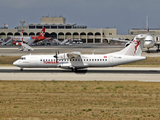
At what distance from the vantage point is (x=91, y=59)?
3800 cm

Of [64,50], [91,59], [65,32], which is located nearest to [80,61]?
[91,59]

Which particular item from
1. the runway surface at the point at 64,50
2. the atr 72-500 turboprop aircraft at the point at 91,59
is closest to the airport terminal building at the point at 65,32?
the runway surface at the point at 64,50

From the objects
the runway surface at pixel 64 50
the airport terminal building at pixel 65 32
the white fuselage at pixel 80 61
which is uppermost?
the airport terminal building at pixel 65 32

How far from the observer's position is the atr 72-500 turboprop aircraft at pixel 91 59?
3734cm

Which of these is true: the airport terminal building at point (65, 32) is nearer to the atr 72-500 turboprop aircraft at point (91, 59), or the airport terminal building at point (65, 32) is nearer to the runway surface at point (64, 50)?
the runway surface at point (64, 50)

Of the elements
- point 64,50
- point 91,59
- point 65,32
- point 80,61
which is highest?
point 65,32

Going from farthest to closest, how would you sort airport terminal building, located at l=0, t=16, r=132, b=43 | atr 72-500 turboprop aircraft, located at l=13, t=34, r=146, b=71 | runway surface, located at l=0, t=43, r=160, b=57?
airport terminal building, located at l=0, t=16, r=132, b=43 < runway surface, located at l=0, t=43, r=160, b=57 < atr 72-500 turboprop aircraft, located at l=13, t=34, r=146, b=71

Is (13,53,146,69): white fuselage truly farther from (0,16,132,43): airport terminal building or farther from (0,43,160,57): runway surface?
(0,16,132,43): airport terminal building

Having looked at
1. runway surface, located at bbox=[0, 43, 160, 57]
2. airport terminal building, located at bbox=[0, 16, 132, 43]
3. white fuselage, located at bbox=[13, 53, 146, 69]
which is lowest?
white fuselage, located at bbox=[13, 53, 146, 69]

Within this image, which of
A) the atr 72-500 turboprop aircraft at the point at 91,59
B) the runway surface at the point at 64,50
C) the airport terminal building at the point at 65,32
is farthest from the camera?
the airport terminal building at the point at 65,32

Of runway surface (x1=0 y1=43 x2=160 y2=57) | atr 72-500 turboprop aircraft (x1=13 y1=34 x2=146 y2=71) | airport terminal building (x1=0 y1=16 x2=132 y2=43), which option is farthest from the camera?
airport terminal building (x1=0 y1=16 x2=132 y2=43)

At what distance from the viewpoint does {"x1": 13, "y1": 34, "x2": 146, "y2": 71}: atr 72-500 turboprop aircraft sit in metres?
37.3

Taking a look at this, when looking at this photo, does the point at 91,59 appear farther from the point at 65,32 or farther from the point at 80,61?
the point at 65,32

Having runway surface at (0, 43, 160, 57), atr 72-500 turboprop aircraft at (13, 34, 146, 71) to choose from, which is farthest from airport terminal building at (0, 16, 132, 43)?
atr 72-500 turboprop aircraft at (13, 34, 146, 71)
